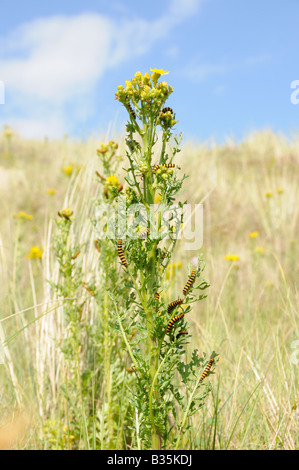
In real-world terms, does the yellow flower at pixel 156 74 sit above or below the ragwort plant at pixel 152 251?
above

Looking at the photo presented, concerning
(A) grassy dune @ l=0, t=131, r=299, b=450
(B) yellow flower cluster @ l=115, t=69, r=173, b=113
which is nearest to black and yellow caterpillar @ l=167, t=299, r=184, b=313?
(A) grassy dune @ l=0, t=131, r=299, b=450

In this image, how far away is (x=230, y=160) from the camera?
9906 mm

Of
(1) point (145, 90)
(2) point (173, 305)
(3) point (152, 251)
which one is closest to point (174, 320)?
(2) point (173, 305)

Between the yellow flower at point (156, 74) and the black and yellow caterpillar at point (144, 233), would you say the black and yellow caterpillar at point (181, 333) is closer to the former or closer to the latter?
the black and yellow caterpillar at point (144, 233)

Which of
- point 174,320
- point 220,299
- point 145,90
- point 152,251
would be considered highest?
point 145,90

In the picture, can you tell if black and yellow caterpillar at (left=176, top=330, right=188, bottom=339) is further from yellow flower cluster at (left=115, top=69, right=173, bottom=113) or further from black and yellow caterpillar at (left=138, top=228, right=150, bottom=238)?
yellow flower cluster at (left=115, top=69, right=173, bottom=113)

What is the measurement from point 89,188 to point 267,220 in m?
3.89

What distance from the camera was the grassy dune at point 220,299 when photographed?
6.25 ft

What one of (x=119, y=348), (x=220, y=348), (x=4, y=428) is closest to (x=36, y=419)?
(x=4, y=428)

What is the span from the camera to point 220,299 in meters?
2.96

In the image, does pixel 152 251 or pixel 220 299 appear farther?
pixel 220 299

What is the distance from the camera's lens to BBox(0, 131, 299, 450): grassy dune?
190 cm

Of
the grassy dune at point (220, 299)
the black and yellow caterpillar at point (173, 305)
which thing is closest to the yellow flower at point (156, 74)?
the grassy dune at point (220, 299)

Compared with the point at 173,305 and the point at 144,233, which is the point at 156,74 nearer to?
the point at 144,233
